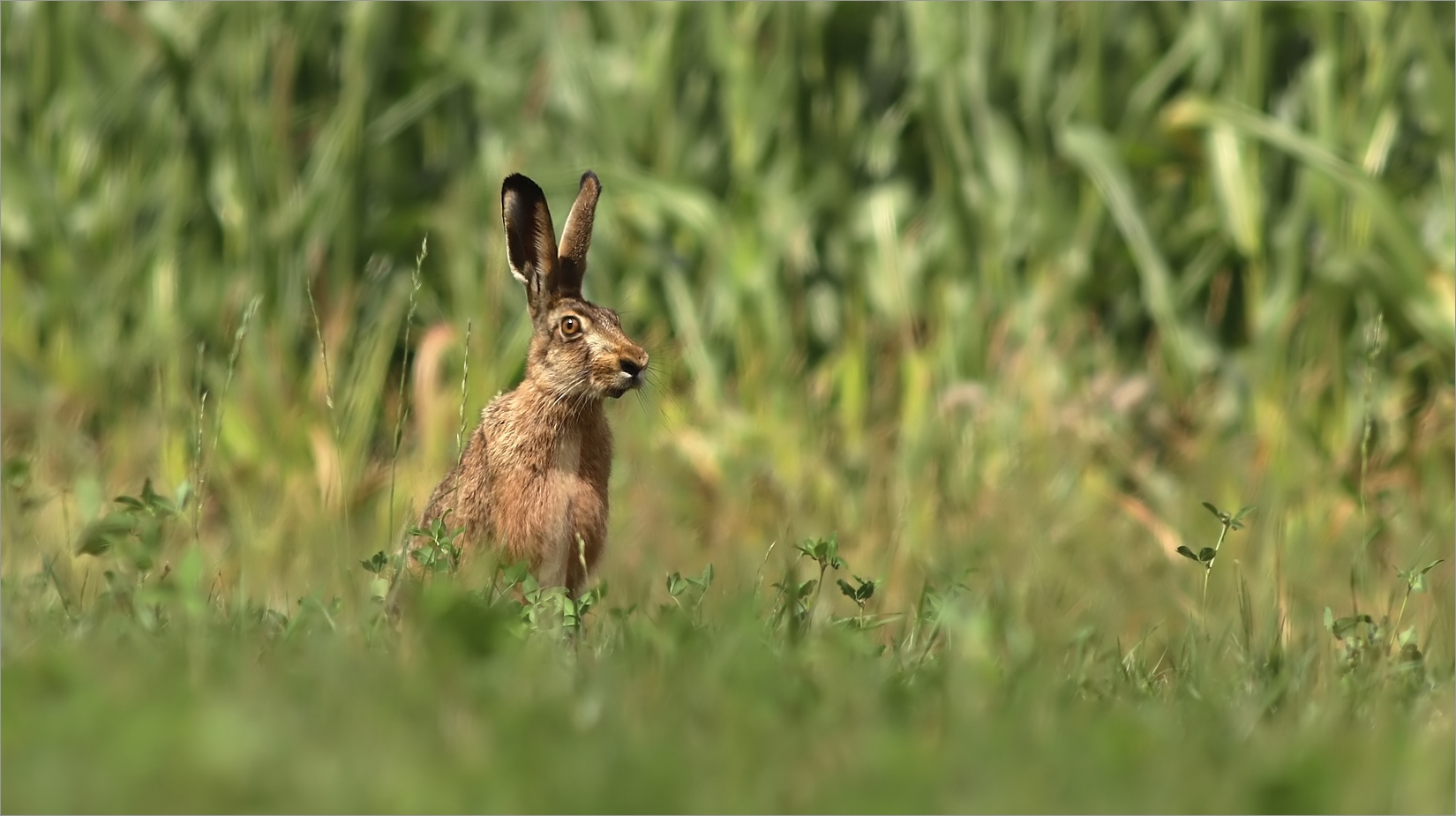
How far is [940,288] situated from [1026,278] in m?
0.43

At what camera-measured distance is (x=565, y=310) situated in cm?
Result: 577

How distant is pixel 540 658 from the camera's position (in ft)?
12.8

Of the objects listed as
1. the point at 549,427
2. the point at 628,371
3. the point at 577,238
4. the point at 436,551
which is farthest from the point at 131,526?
the point at 577,238

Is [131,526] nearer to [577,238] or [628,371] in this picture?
[628,371]

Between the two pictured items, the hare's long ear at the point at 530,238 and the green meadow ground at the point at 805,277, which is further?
the green meadow ground at the point at 805,277

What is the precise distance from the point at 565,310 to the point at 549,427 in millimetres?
385

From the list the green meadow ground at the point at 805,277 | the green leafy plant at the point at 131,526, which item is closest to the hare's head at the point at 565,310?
the green meadow ground at the point at 805,277

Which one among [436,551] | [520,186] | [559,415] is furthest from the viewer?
[559,415]

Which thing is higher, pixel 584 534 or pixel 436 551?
pixel 584 534

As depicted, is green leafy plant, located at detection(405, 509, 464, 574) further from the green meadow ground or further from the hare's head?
the green meadow ground

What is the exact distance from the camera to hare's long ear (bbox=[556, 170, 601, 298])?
18.8 ft

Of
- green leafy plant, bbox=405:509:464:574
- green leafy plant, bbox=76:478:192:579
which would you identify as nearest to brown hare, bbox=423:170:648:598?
green leafy plant, bbox=405:509:464:574

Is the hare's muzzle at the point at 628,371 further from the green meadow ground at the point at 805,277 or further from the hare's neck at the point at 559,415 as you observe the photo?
the green meadow ground at the point at 805,277

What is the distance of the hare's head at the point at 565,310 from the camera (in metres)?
5.54
